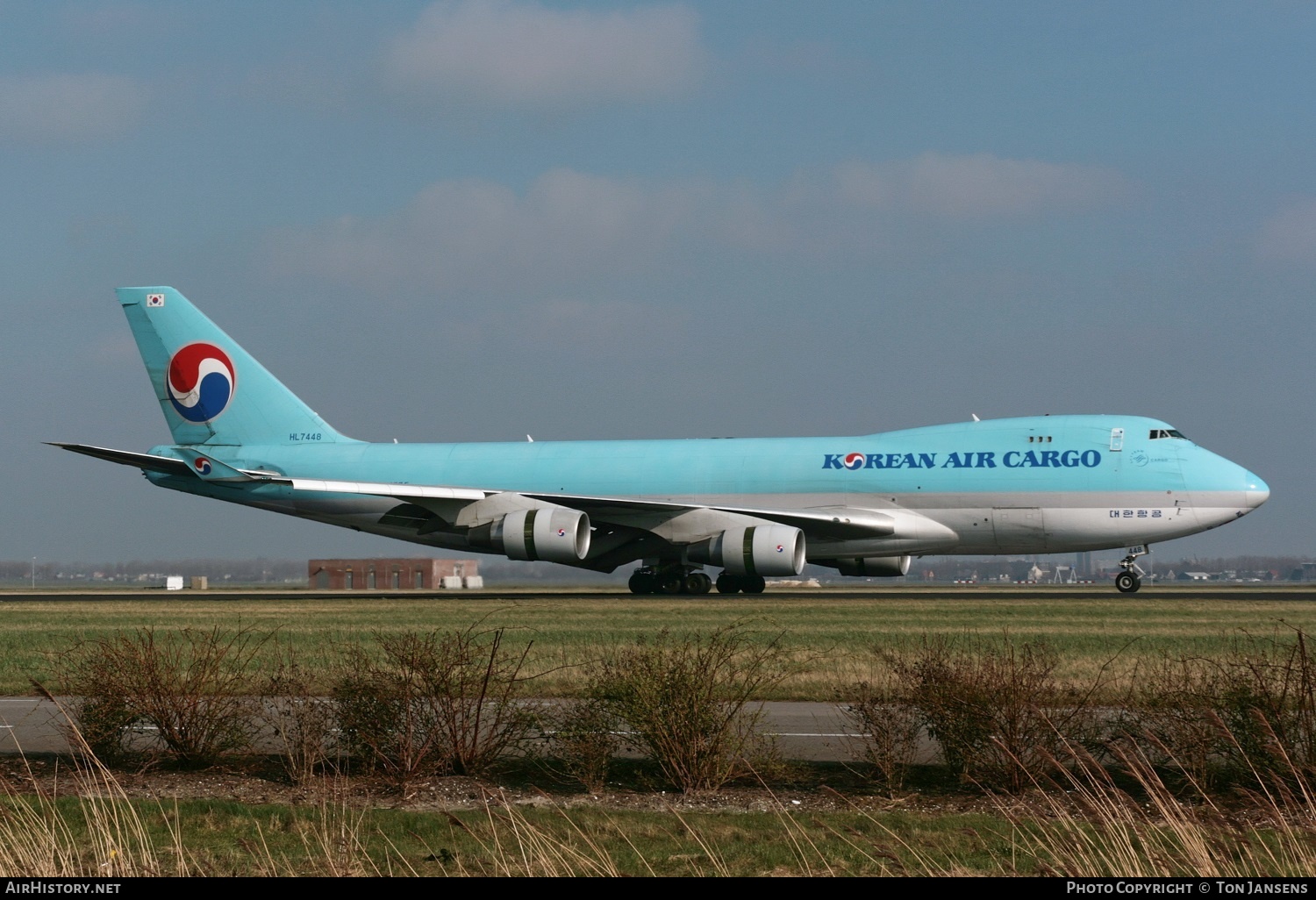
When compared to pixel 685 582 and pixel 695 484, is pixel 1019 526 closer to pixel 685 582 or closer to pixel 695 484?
pixel 695 484

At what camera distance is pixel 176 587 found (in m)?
80.3

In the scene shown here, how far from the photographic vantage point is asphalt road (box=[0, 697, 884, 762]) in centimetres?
1216

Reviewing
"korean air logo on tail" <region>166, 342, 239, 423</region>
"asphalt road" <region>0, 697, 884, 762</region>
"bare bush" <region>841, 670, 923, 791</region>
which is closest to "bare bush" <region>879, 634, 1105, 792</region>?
"bare bush" <region>841, 670, 923, 791</region>

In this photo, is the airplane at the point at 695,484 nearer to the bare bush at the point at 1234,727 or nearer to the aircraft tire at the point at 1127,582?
the aircraft tire at the point at 1127,582

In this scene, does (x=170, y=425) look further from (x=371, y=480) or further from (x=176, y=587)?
(x=176, y=587)

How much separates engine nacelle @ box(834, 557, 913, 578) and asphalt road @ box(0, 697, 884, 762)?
27.9 m

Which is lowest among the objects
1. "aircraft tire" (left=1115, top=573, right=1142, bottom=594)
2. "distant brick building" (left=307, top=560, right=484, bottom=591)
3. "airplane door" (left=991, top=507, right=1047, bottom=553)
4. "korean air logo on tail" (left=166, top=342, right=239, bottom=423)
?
"distant brick building" (left=307, top=560, right=484, bottom=591)

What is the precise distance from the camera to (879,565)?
43.9 metres

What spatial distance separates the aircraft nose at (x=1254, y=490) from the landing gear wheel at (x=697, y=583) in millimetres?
16542

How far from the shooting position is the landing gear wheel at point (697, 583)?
145 feet

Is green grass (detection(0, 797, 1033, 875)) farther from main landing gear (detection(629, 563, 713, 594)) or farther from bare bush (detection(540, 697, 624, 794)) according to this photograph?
main landing gear (detection(629, 563, 713, 594))

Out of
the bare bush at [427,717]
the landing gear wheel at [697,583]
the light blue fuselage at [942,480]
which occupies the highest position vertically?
the light blue fuselage at [942,480]

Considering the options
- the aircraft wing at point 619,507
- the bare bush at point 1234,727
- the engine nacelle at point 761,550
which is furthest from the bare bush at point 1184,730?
the aircraft wing at point 619,507

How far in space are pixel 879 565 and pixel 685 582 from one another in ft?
20.8
